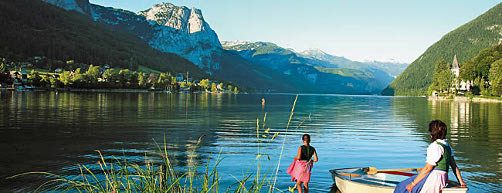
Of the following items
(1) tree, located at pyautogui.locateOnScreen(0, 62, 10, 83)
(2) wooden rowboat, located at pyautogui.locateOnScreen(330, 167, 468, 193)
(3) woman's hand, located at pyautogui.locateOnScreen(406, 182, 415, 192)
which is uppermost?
(1) tree, located at pyautogui.locateOnScreen(0, 62, 10, 83)

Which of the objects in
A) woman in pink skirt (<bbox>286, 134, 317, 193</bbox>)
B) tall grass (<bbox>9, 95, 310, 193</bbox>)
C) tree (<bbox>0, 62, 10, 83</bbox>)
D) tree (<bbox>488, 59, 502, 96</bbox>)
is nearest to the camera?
tall grass (<bbox>9, 95, 310, 193</bbox>)

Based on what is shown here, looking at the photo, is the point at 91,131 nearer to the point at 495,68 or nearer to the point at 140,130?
the point at 140,130

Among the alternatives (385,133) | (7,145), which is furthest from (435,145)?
(385,133)

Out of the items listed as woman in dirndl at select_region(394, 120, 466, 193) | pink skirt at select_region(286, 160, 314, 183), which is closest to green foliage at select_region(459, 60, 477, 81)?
pink skirt at select_region(286, 160, 314, 183)

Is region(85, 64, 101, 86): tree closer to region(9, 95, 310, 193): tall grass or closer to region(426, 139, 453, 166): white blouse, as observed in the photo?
region(9, 95, 310, 193): tall grass

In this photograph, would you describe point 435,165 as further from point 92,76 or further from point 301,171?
point 92,76

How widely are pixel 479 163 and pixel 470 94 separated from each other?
12684cm

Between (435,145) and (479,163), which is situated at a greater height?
(435,145)

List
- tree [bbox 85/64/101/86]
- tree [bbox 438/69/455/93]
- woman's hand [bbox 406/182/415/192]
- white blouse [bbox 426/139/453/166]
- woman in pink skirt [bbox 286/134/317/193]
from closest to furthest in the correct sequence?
white blouse [bbox 426/139/453/166], woman's hand [bbox 406/182/415/192], woman in pink skirt [bbox 286/134/317/193], tree [bbox 438/69/455/93], tree [bbox 85/64/101/86]

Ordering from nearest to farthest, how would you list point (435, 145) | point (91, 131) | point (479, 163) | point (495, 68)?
point (435, 145) → point (479, 163) → point (91, 131) → point (495, 68)

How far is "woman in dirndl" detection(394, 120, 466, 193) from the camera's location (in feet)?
24.6

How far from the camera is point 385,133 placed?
97.3ft

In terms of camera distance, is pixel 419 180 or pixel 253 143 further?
pixel 253 143

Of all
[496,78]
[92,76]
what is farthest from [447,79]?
[92,76]
